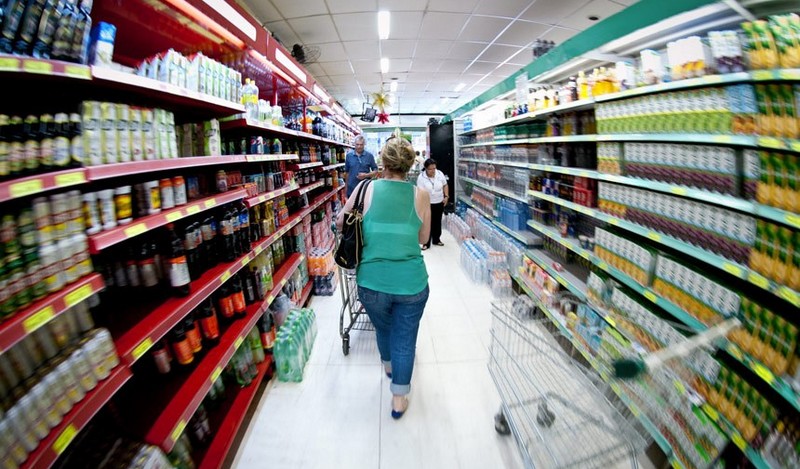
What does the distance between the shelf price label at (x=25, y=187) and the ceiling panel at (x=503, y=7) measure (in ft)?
17.4

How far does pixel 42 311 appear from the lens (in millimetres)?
889

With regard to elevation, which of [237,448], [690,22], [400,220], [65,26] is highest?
[690,22]

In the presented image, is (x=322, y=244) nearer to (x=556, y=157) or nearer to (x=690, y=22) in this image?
(x=556, y=157)

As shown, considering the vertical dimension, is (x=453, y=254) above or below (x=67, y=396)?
below

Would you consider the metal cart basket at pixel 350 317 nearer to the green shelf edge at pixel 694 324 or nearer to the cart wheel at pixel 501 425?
the cart wheel at pixel 501 425

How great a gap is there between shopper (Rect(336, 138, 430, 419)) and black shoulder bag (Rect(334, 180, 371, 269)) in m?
0.03

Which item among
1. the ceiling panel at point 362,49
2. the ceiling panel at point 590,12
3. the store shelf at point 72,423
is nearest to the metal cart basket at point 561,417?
the store shelf at point 72,423

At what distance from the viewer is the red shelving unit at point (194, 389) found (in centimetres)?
134

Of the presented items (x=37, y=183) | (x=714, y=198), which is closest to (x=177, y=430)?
(x=37, y=183)

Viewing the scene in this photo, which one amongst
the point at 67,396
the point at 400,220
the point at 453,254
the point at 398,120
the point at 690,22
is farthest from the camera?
the point at 398,120

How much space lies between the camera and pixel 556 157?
3.13 metres

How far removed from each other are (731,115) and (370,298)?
6.35ft

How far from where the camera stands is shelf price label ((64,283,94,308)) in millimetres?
969

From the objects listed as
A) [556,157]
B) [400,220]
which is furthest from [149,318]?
[556,157]
